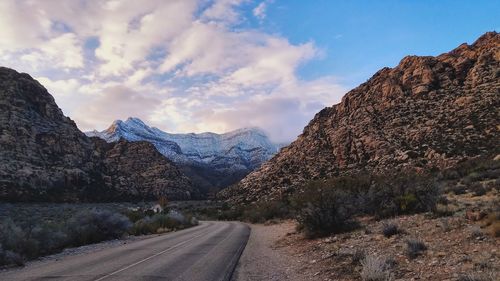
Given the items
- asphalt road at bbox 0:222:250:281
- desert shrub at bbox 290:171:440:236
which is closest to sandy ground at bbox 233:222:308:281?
asphalt road at bbox 0:222:250:281

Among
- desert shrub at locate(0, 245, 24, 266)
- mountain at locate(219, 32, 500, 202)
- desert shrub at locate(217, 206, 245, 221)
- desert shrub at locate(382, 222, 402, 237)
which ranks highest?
mountain at locate(219, 32, 500, 202)

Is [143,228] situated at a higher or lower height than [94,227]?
lower

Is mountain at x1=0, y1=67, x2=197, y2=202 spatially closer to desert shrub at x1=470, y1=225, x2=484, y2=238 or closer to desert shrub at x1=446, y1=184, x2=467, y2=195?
desert shrub at x1=446, y1=184, x2=467, y2=195

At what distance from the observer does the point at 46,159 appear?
3135 inches

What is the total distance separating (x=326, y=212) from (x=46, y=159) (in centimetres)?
7034

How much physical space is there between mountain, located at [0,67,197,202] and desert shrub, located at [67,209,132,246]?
134 feet

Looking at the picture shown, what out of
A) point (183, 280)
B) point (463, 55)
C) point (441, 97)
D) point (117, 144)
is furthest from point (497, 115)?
point (117, 144)

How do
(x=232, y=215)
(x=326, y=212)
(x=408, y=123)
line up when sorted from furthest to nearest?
(x=232, y=215) → (x=408, y=123) → (x=326, y=212)

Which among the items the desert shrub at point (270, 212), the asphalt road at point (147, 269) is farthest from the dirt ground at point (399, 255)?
the desert shrub at point (270, 212)

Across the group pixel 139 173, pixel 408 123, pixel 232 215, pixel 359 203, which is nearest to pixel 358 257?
pixel 359 203

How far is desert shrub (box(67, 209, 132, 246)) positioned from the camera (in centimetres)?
2737

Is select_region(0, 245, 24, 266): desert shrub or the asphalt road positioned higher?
select_region(0, 245, 24, 266): desert shrub

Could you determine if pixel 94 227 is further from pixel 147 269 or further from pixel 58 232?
pixel 147 269

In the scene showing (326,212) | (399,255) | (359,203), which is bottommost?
(399,255)
